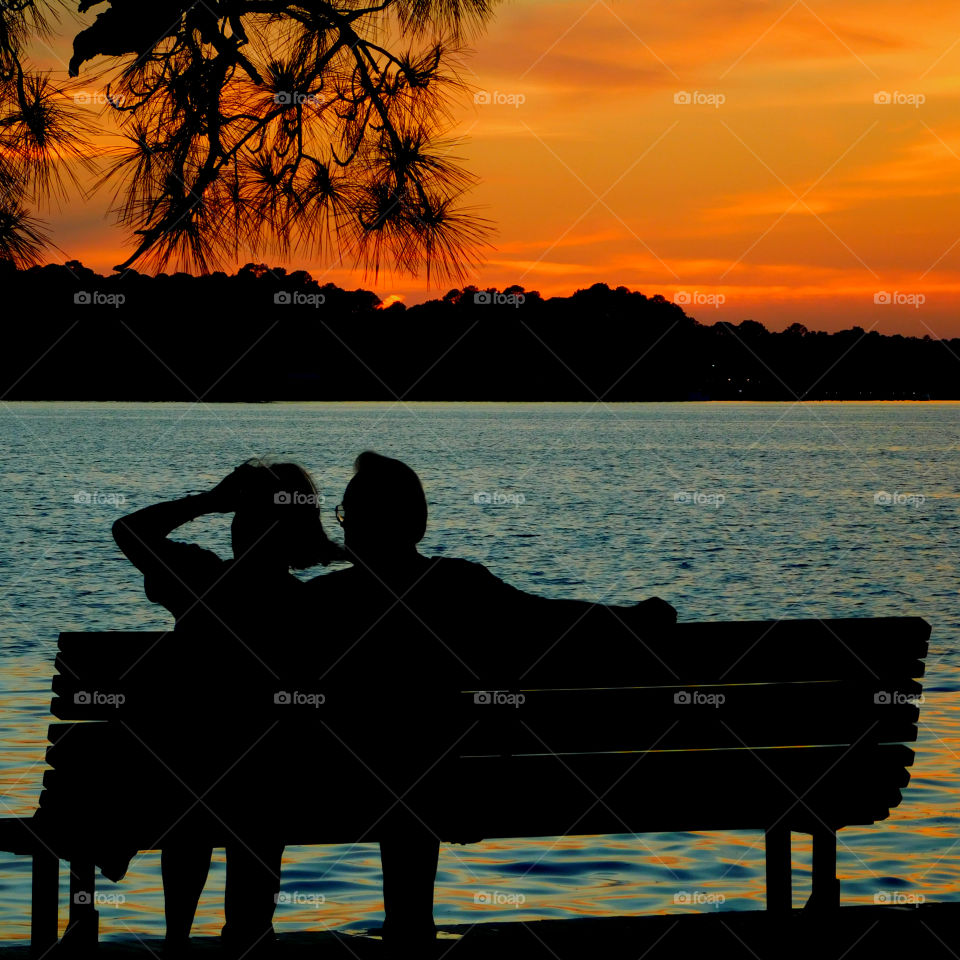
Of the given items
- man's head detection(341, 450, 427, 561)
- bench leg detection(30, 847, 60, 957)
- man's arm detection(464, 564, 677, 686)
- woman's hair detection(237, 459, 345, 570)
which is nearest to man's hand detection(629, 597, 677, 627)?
man's arm detection(464, 564, 677, 686)

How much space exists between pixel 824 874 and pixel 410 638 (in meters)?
1.52

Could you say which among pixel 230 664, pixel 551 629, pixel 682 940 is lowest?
pixel 682 940

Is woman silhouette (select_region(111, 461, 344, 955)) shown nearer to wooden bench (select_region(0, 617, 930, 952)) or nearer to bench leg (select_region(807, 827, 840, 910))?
wooden bench (select_region(0, 617, 930, 952))

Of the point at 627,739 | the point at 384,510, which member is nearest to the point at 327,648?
the point at 384,510

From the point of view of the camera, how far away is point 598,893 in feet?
22.1

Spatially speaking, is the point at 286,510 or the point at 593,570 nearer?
the point at 286,510

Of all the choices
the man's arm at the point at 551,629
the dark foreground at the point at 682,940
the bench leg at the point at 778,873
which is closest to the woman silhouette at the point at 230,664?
the dark foreground at the point at 682,940

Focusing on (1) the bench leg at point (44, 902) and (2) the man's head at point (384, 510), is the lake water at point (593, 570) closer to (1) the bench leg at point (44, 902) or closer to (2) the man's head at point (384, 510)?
(2) the man's head at point (384, 510)

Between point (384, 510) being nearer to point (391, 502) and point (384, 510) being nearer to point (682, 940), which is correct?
point (391, 502)

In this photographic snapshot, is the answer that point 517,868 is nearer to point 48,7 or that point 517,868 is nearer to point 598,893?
point 598,893

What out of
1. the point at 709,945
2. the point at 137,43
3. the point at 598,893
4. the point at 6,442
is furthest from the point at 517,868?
the point at 6,442

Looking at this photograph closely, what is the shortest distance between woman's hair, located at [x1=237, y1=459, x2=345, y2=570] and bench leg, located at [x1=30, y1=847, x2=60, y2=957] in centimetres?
112

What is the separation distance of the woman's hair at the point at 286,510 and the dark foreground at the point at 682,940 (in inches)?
43.3

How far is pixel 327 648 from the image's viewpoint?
3.80 metres
